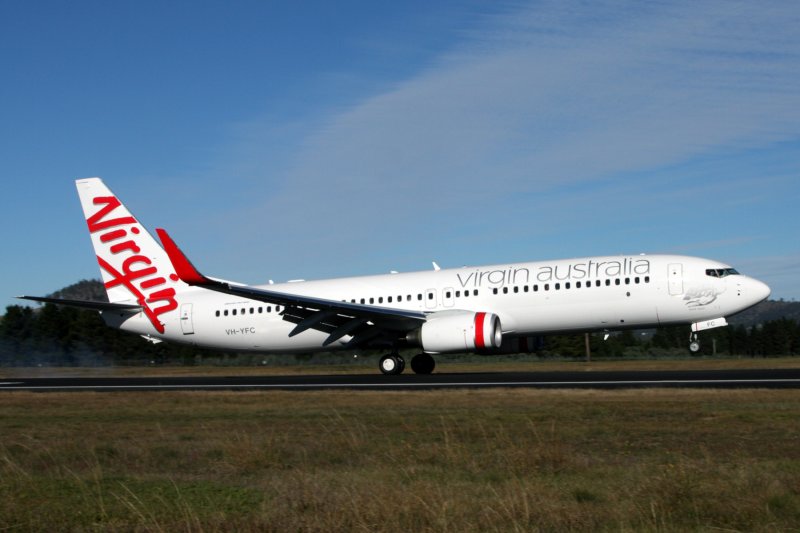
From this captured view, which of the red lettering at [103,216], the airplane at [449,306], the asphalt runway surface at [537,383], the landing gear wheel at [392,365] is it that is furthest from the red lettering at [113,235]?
the landing gear wheel at [392,365]

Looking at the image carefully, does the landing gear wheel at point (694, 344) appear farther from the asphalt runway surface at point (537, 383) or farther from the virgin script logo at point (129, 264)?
the virgin script logo at point (129, 264)

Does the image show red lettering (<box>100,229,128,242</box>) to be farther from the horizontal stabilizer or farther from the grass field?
the grass field

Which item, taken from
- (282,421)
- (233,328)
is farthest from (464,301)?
(282,421)

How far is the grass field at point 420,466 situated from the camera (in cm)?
729

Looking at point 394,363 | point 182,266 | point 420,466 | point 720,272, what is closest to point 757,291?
point 720,272

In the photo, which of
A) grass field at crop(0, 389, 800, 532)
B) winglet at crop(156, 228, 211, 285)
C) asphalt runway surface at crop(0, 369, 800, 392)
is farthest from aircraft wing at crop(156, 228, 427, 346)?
grass field at crop(0, 389, 800, 532)

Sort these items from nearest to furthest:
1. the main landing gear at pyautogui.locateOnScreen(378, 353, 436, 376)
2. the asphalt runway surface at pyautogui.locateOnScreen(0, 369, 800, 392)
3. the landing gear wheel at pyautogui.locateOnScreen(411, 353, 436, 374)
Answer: the asphalt runway surface at pyautogui.locateOnScreen(0, 369, 800, 392), the main landing gear at pyautogui.locateOnScreen(378, 353, 436, 376), the landing gear wheel at pyautogui.locateOnScreen(411, 353, 436, 374)

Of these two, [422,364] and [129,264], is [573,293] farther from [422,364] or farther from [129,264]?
[129,264]

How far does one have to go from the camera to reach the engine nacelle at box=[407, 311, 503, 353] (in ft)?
94.6

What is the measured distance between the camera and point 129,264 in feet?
121

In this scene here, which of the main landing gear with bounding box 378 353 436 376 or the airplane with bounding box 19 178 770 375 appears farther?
the main landing gear with bounding box 378 353 436 376

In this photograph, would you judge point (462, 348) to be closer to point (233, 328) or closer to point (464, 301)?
point (464, 301)

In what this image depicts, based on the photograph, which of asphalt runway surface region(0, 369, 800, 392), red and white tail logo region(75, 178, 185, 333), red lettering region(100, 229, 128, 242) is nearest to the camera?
asphalt runway surface region(0, 369, 800, 392)

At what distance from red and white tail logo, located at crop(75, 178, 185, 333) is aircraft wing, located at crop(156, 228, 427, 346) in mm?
6243
